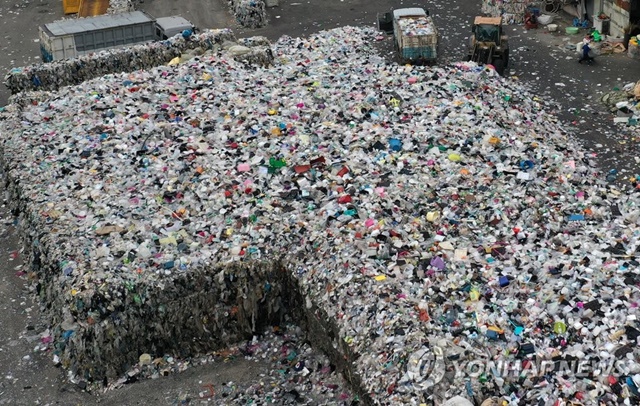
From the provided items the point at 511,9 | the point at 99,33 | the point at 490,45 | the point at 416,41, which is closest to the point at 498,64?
the point at 490,45

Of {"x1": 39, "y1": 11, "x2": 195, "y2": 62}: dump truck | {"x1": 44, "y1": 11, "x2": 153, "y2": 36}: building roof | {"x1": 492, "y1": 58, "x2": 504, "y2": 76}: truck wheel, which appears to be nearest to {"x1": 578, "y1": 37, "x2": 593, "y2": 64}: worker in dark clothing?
{"x1": 492, "y1": 58, "x2": 504, "y2": 76}: truck wheel

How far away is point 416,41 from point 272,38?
4.42 m

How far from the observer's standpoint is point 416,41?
17.4 metres

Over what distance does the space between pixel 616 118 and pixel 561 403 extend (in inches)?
334

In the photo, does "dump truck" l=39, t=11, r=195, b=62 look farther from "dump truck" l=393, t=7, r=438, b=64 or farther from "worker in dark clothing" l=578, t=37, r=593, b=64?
"worker in dark clothing" l=578, t=37, r=593, b=64

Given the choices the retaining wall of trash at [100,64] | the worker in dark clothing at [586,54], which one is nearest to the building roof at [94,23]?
the retaining wall of trash at [100,64]

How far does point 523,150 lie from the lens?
12492 millimetres

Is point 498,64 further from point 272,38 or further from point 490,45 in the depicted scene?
point 272,38

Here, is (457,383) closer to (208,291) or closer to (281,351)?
(281,351)

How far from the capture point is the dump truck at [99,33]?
17984 mm

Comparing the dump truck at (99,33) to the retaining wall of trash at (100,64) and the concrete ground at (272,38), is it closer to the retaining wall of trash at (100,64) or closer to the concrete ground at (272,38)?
the retaining wall of trash at (100,64)

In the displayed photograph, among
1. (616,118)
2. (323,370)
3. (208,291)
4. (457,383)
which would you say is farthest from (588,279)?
(616,118)

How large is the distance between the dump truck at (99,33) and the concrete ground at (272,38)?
1.78 metres

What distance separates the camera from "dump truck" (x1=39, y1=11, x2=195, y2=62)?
59.0 feet
